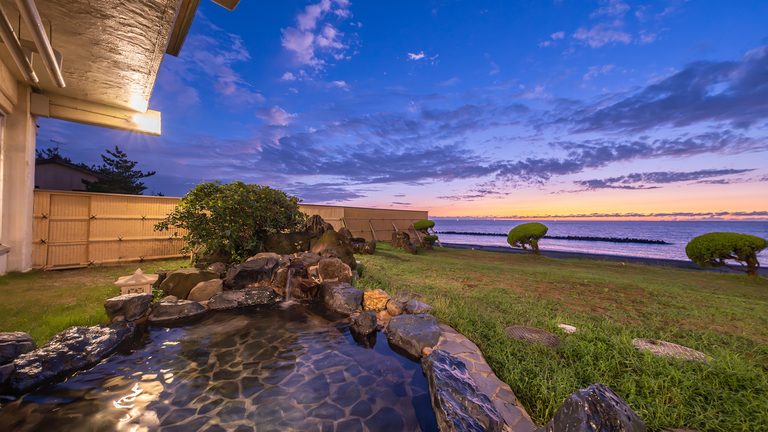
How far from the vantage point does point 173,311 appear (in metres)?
4.59

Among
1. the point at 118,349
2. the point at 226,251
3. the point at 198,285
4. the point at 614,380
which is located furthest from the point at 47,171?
the point at 614,380

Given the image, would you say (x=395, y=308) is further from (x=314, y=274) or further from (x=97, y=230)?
(x=97, y=230)

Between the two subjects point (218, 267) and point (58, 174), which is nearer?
point (218, 267)

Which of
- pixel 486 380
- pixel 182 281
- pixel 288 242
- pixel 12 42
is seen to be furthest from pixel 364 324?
pixel 12 42

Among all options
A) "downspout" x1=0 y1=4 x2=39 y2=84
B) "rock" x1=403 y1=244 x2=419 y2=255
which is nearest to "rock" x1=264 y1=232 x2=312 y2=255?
"downspout" x1=0 y1=4 x2=39 y2=84

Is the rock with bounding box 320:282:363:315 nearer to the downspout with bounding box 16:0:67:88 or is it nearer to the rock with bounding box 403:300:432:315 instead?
the rock with bounding box 403:300:432:315

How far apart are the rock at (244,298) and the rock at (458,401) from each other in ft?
13.0

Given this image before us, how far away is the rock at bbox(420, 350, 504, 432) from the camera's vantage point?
2152mm

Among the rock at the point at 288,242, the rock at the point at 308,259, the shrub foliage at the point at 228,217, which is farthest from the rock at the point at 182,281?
the rock at the point at 308,259

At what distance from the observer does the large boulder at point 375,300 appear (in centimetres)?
511

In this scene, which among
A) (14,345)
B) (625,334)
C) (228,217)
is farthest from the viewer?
(228,217)

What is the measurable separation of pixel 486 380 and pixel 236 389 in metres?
2.67

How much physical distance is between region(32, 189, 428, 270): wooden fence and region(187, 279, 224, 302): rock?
4.39m

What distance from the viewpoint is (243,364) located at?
323 centimetres
